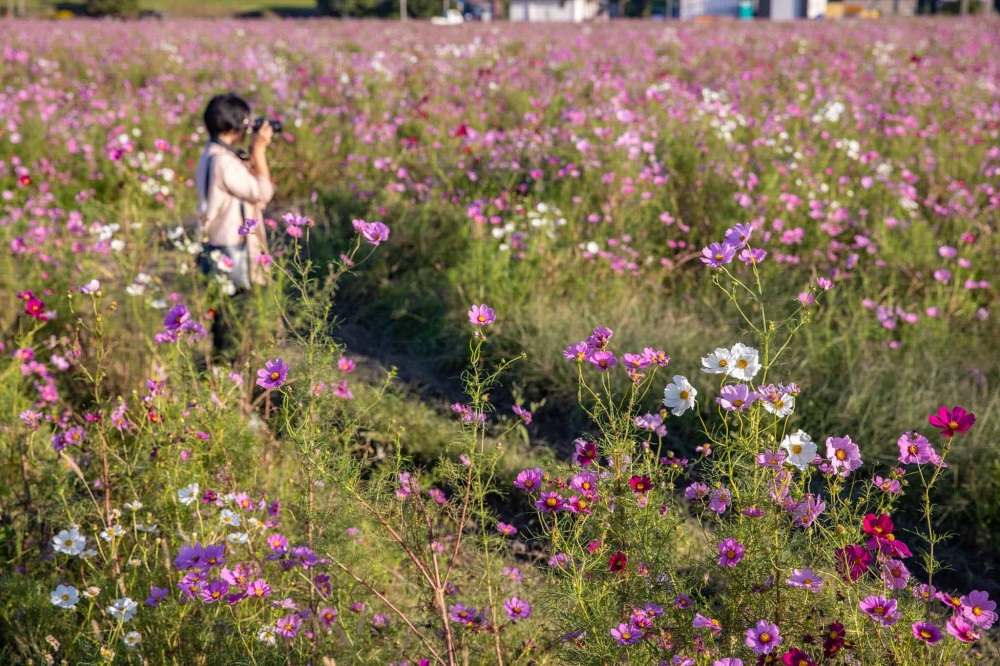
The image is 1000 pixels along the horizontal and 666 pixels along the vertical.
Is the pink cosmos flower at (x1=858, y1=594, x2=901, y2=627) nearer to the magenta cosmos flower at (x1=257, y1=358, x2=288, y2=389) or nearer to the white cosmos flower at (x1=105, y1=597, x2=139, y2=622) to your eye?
the magenta cosmos flower at (x1=257, y1=358, x2=288, y2=389)

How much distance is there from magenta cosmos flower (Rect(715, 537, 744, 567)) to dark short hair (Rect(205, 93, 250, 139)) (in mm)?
3229

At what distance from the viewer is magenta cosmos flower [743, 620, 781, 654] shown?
1544 millimetres

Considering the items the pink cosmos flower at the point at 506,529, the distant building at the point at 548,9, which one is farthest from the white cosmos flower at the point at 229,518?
the distant building at the point at 548,9

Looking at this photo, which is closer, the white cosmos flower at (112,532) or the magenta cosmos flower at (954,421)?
the magenta cosmos flower at (954,421)

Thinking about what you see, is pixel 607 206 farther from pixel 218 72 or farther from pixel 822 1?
pixel 822 1

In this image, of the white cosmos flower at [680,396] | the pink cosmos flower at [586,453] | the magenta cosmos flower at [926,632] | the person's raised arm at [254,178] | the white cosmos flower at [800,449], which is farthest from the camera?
Answer: the person's raised arm at [254,178]

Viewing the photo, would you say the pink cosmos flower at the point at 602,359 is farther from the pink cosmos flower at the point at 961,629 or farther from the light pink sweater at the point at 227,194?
the light pink sweater at the point at 227,194

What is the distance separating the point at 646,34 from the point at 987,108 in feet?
30.0

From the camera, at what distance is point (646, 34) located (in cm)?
1591

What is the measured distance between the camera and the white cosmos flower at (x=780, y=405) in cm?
160

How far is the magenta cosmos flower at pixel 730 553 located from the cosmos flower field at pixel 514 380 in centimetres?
1

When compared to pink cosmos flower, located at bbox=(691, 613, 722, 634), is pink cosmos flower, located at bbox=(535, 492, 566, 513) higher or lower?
higher

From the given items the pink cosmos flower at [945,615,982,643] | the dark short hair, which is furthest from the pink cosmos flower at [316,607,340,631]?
the dark short hair

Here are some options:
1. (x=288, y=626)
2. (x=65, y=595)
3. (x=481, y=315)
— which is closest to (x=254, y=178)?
(x=65, y=595)
